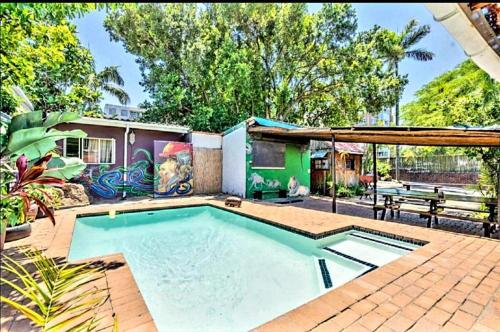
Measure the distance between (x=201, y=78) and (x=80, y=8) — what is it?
1484cm

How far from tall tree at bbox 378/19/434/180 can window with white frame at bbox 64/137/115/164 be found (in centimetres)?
2253

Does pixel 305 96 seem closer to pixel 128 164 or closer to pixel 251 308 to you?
pixel 128 164

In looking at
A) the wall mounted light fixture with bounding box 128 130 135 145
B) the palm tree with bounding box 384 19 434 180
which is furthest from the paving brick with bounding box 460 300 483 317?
the palm tree with bounding box 384 19 434 180

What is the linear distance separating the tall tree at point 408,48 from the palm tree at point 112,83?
929 inches

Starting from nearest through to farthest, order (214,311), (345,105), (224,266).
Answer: (214,311)
(224,266)
(345,105)

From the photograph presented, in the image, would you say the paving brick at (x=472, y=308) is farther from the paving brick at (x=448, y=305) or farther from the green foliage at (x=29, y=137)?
the green foliage at (x=29, y=137)

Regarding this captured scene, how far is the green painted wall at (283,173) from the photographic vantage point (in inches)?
464

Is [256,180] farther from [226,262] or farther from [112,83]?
[112,83]

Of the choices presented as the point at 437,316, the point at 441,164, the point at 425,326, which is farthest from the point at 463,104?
the point at 441,164

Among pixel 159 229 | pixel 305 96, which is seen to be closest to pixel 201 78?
pixel 305 96

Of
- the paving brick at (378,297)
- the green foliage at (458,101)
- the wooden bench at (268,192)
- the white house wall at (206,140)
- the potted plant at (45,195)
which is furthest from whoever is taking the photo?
the white house wall at (206,140)

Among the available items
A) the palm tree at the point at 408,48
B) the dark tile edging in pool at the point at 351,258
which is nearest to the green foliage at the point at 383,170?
the palm tree at the point at 408,48

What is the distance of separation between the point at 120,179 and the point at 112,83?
47.9 ft

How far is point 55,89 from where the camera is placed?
48.1ft
